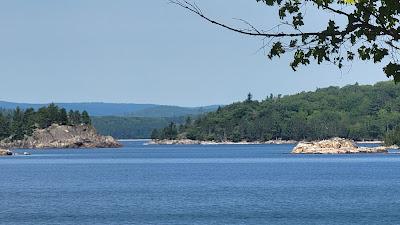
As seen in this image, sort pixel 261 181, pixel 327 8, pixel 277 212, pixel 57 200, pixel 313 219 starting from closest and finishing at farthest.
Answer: pixel 327 8 → pixel 313 219 → pixel 277 212 → pixel 57 200 → pixel 261 181

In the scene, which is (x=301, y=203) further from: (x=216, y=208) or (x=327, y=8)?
(x=327, y=8)

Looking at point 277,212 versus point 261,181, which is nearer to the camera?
point 277,212

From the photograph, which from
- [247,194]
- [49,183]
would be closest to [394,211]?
[247,194]

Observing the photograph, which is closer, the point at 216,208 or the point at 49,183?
the point at 216,208

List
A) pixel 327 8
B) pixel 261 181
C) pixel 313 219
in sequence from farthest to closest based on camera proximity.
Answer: pixel 261 181 → pixel 313 219 → pixel 327 8

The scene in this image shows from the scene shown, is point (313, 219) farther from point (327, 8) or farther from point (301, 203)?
point (327, 8)

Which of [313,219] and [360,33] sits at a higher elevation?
[360,33]

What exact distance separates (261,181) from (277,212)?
216 ft

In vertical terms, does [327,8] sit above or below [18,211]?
above

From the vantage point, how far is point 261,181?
532ft

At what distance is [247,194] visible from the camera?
126 meters

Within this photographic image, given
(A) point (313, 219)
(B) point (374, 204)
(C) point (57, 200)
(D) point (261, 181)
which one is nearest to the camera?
(A) point (313, 219)

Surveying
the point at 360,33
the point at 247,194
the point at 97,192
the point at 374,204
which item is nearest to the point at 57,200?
→ the point at 97,192

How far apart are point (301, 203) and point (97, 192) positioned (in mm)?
40047
